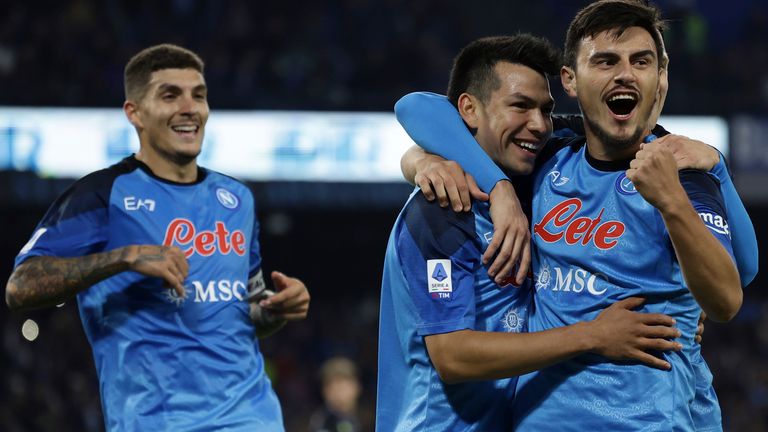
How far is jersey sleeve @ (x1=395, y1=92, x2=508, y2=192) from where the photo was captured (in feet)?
11.1

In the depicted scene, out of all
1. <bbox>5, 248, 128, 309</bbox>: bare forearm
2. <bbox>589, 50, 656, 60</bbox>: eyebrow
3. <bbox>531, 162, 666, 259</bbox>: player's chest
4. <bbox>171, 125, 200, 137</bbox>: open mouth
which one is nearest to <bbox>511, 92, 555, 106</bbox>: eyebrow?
<bbox>531, 162, 666, 259</bbox>: player's chest

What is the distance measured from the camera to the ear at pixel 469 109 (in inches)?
140

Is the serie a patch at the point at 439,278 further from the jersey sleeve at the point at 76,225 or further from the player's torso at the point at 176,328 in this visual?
A: the jersey sleeve at the point at 76,225

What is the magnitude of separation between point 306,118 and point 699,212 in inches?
462

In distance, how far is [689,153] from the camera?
293 centimetres

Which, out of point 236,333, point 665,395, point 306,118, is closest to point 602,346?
point 665,395

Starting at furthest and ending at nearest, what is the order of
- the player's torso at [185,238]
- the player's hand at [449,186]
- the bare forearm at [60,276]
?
the player's torso at [185,238] < the bare forearm at [60,276] < the player's hand at [449,186]

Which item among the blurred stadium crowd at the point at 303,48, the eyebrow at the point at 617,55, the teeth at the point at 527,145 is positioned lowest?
the teeth at the point at 527,145

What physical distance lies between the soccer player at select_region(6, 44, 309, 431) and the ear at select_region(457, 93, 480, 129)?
1.26m

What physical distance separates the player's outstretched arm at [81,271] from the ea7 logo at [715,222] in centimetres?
205

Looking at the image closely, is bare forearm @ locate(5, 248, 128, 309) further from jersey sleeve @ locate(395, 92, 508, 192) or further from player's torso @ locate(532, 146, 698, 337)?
player's torso @ locate(532, 146, 698, 337)

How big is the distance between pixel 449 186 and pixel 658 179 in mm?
734

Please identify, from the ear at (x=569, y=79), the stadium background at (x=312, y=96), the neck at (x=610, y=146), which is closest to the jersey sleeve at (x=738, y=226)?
the neck at (x=610, y=146)

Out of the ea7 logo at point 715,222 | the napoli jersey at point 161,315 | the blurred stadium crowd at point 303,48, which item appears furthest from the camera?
the blurred stadium crowd at point 303,48
